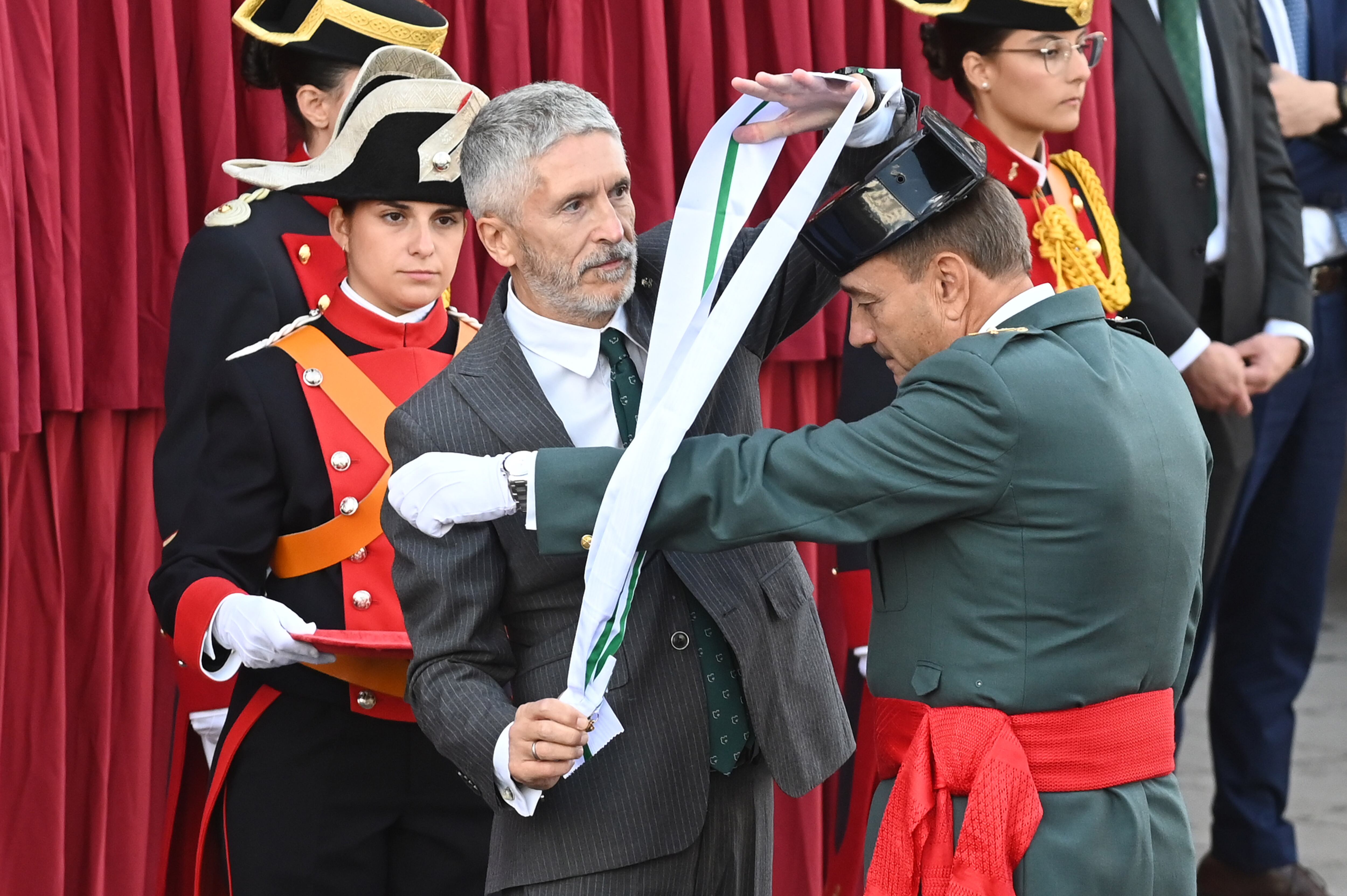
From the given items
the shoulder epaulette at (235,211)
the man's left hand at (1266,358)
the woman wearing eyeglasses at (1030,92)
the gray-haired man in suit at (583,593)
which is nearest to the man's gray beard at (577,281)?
the gray-haired man in suit at (583,593)

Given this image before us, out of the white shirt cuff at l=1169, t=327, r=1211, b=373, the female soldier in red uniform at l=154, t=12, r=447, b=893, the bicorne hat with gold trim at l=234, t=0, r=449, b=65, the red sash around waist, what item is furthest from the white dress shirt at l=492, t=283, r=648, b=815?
the white shirt cuff at l=1169, t=327, r=1211, b=373

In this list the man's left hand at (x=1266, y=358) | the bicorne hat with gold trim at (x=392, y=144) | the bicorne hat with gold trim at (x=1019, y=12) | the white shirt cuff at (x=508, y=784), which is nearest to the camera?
the white shirt cuff at (x=508, y=784)

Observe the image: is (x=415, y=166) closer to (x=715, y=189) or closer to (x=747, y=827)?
(x=715, y=189)

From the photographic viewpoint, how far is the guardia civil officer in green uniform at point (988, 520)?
1677 millimetres

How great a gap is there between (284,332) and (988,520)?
1.13m

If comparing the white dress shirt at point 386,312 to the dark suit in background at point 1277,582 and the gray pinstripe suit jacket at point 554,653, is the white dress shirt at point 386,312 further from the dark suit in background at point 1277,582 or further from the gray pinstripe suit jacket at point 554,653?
the dark suit in background at point 1277,582

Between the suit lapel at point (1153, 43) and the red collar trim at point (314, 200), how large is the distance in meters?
1.92

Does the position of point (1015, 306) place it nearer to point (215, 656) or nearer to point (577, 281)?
point (577, 281)

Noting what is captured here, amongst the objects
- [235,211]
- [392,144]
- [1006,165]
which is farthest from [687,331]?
[1006,165]

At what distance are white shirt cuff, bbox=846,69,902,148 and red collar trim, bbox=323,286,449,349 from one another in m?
0.76

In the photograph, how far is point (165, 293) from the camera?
2.88 metres

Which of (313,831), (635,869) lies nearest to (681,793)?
(635,869)

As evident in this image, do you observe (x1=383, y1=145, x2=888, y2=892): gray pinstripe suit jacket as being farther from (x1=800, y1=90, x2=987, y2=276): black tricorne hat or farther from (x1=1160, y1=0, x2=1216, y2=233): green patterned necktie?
(x1=1160, y1=0, x2=1216, y2=233): green patterned necktie

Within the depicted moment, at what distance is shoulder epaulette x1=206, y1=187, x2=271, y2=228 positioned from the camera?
2.55m
